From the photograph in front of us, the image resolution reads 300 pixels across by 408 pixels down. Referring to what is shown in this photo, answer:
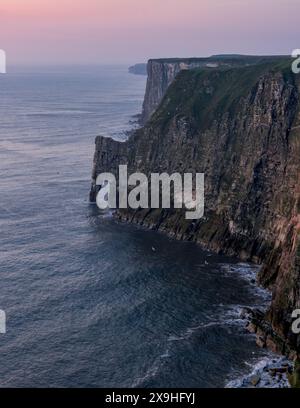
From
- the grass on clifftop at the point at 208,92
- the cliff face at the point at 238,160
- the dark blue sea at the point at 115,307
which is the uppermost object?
the grass on clifftop at the point at 208,92

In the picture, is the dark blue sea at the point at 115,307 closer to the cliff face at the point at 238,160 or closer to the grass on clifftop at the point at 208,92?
the cliff face at the point at 238,160

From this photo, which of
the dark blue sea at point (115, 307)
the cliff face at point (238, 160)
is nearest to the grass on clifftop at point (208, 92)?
the cliff face at point (238, 160)

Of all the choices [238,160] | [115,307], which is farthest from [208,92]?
[115,307]

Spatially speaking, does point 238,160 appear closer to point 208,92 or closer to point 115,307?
point 208,92

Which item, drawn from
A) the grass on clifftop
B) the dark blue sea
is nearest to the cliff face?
the grass on clifftop

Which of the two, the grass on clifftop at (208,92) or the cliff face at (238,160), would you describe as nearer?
the cliff face at (238,160)

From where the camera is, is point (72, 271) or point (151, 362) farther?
point (72, 271)

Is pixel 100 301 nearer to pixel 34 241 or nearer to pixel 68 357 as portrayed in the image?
pixel 68 357

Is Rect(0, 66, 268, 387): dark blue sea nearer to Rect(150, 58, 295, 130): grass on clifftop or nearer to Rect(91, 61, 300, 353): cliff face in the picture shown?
Rect(91, 61, 300, 353): cliff face

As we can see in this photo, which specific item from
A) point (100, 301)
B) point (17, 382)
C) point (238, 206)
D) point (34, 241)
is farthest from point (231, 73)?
point (17, 382)
